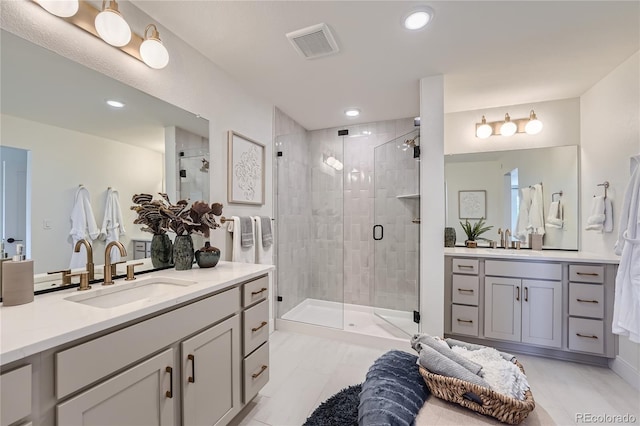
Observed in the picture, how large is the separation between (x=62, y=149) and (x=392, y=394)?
1847 mm

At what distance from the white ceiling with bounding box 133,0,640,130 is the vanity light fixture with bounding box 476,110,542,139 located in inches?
8.0

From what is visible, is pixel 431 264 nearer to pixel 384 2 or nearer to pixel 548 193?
pixel 548 193

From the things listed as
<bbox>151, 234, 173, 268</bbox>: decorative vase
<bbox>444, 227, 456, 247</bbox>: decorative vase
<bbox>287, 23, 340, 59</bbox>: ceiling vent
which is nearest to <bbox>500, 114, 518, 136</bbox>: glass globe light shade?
<bbox>444, 227, 456, 247</bbox>: decorative vase

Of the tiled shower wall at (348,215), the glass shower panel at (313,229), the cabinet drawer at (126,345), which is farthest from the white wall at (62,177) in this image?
the tiled shower wall at (348,215)

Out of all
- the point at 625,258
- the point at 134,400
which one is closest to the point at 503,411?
the point at 134,400

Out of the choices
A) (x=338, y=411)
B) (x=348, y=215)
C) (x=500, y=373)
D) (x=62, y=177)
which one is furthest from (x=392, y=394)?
(x=348, y=215)

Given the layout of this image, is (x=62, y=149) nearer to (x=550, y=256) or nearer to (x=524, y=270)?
(x=524, y=270)

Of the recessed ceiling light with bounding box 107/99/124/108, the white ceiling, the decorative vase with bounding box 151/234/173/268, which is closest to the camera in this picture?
the recessed ceiling light with bounding box 107/99/124/108

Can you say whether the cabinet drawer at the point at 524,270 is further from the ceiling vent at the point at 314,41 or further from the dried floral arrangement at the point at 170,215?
the dried floral arrangement at the point at 170,215

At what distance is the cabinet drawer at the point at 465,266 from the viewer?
2521 millimetres

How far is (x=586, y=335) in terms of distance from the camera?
2219 mm

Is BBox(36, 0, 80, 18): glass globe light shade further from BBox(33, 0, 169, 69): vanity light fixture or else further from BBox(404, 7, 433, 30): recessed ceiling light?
BBox(404, 7, 433, 30): recessed ceiling light

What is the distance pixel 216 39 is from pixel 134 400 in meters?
2.08

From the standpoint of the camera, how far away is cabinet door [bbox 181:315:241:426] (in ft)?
4.01
